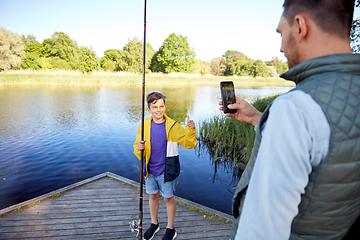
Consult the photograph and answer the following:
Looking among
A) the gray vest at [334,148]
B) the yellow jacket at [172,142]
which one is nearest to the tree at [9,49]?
the yellow jacket at [172,142]

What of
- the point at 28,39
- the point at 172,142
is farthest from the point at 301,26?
the point at 28,39

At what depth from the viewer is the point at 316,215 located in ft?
2.23

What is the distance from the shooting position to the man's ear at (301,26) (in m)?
0.71

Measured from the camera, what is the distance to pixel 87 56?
128 feet

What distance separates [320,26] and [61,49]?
44.3 metres

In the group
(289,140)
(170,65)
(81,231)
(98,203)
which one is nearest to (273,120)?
(289,140)

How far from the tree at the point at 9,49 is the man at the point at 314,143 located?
126 feet

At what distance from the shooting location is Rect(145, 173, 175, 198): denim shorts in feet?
8.11

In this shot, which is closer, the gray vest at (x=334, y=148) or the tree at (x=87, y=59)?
the gray vest at (x=334, y=148)

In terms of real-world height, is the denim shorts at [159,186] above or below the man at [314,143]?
below

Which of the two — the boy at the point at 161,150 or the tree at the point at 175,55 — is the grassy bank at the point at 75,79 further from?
the boy at the point at 161,150

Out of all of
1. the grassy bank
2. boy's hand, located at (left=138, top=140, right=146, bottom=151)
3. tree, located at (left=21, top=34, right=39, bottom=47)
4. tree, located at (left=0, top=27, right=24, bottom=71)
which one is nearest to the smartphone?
boy's hand, located at (left=138, top=140, right=146, bottom=151)

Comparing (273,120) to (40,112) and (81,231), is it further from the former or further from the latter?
(40,112)

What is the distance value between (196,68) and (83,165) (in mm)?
45490
